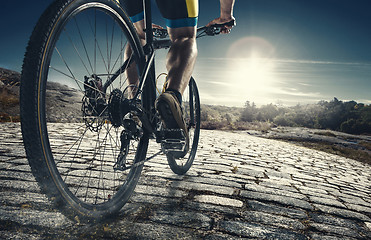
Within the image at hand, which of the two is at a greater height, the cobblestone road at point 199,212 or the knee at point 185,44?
the knee at point 185,44

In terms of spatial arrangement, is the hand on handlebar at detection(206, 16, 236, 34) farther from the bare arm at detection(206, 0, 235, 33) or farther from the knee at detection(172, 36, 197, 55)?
the knee at detection(172, 36, 197, 55)

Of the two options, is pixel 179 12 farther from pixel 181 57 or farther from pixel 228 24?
pixel 228 24

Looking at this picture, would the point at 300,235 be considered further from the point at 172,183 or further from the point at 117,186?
the point at 117,186

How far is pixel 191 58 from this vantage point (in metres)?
2.09

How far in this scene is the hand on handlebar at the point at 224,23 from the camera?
267 cm

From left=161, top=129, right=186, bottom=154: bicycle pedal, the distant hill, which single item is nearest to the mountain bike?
left=161, top=129, right=186, bottom=154: bicycle pedal

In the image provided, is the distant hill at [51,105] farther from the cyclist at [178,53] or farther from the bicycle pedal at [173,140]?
the bicycle pedal at [173,140]

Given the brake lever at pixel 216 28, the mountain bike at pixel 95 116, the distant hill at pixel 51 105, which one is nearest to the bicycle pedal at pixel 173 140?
the mountain bike at pixel 95 116

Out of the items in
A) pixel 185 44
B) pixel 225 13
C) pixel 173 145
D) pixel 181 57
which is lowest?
pixel 173 145

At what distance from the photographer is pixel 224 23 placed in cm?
269

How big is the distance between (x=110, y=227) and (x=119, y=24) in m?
1.41

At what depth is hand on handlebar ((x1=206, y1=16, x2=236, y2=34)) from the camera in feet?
8.75

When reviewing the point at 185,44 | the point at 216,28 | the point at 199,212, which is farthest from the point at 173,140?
the point at 216,28

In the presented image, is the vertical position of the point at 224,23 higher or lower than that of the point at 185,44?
higher
